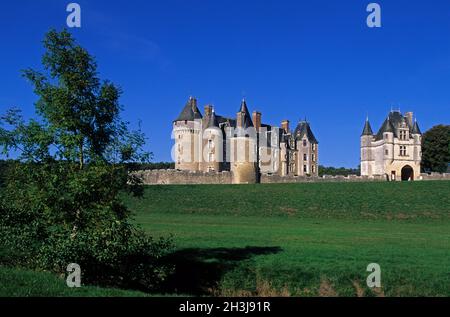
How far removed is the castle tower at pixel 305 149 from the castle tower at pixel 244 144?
13.9 metres

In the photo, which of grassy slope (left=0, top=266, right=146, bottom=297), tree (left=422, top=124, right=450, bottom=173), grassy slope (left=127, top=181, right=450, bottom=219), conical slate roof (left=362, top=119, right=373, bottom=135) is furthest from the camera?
tree (left=422, top=124, right=450, bottom=173)

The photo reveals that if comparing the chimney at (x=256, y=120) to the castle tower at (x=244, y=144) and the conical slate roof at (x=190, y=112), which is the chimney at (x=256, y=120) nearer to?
the castle tower at (x=244, y=144)

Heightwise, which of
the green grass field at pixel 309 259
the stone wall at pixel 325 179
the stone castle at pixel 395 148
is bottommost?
the green grass field at pixel 309 259

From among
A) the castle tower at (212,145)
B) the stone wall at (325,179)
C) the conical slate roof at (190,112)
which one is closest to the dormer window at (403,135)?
the stone wall at (325,179)

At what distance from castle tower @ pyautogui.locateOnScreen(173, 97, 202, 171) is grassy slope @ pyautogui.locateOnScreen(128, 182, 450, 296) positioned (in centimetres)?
2716

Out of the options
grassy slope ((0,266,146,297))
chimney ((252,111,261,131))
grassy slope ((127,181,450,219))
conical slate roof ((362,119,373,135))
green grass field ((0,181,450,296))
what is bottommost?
green grass field ((0,181,450,296))

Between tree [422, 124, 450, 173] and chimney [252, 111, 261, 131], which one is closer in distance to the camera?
chimney [252, 111, 261, 131]

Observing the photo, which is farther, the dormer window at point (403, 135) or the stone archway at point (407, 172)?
the stone archway at point (407, 172)

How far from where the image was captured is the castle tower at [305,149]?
81000mm

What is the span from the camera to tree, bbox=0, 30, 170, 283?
12.5m

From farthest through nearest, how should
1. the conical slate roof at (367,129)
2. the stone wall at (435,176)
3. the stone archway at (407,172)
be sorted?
the conical slate roof at (367,129) → the stone archway at (407,172) → the stone wall at (435,176)

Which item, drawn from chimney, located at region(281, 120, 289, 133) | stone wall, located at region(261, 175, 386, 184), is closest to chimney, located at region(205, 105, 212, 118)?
stone wall, located at region(261, 175, 386, 184)

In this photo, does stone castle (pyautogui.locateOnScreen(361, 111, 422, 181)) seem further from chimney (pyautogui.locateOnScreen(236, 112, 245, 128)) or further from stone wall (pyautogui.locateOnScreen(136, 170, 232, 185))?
stone wall (pyautogui.locateOnScreen(136, 170, 232, 185))

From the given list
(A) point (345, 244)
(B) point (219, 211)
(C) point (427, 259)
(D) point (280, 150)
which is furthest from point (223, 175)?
(C) point (427, 259)
